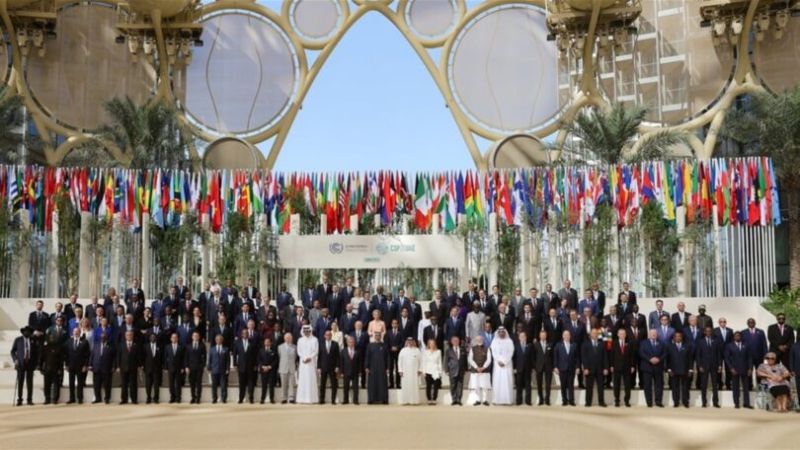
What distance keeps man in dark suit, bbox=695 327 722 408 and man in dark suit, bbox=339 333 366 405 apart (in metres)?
5.29

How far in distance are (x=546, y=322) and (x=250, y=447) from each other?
7070 mm

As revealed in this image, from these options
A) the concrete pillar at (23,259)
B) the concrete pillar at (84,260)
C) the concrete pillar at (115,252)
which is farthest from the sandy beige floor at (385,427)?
the concrete pillar at (23,259)

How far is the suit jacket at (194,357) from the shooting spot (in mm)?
14516

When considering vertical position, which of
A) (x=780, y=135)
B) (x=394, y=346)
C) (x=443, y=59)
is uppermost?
(x=443, y=59)

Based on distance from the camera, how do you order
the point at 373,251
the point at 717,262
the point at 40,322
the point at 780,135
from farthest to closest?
the point at 780,135, the point at 717,262, the point at 373,251, the point at 40,322

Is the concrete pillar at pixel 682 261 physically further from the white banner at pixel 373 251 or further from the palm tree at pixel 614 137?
the white banner at pixel 373 251

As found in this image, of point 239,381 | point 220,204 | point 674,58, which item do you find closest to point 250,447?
point 239,381

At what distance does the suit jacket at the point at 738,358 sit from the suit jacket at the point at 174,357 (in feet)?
27.9

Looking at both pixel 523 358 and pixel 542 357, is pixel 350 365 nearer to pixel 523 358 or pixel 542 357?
pixel 523 358

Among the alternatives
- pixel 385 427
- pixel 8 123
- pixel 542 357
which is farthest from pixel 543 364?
pixel 8 123

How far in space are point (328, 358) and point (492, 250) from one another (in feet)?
30.9

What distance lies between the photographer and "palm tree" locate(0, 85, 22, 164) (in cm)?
2627

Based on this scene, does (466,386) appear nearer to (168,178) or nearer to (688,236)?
(688,236)

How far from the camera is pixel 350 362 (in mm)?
14453
